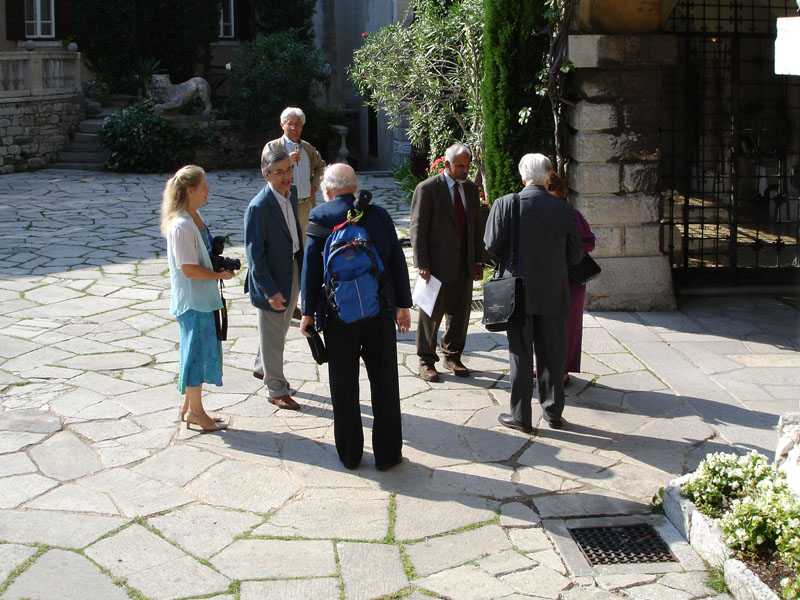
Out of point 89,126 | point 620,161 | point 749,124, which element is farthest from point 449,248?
point 89,126

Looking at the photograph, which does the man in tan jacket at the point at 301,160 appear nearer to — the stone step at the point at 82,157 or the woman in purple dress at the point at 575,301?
the woman in purple dress at the point at 575,301

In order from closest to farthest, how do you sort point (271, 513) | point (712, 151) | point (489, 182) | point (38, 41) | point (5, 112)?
point (271, 513) → point (489, 182) → point (712, 151) → point (5, 112) → point (38, 41)

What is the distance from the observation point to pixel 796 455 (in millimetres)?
4414

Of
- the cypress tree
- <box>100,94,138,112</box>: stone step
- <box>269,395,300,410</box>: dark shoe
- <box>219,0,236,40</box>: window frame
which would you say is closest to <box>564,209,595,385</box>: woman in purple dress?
<box>269,395,300,410</box>: dark shoe

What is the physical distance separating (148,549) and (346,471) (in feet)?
4.23

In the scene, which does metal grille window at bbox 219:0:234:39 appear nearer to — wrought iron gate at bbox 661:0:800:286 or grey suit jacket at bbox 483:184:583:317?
wrought iron gate at bbox 661:0:800:286

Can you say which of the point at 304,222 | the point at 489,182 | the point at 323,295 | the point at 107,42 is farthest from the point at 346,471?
the point at 107,42

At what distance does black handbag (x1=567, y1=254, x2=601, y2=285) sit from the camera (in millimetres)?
6402

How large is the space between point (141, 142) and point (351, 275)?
530 inches

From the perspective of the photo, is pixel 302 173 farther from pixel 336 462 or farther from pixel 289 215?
pixel 336 462

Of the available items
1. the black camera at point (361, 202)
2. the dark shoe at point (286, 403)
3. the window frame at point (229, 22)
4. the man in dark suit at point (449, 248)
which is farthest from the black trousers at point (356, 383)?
the window frame at point (229, 22)

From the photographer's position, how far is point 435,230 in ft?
21.9

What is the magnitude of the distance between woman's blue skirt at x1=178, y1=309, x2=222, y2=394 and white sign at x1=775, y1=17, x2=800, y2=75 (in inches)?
138

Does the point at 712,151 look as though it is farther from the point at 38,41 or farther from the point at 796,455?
the point at 38,41
